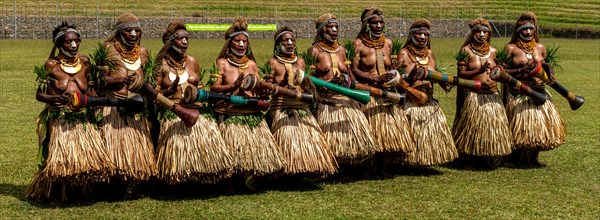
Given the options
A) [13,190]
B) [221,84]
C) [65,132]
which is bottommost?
[13,190]

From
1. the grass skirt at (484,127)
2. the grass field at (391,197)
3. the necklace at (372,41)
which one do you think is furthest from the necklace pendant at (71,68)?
the grass skirt at (484,127)

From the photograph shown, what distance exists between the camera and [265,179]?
8.35 meters

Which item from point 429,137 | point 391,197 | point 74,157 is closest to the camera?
point 74,157

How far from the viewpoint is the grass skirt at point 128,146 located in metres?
7.27

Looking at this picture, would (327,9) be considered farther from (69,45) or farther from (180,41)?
(69,45)

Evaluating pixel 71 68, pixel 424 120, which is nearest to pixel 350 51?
pixel 424 120

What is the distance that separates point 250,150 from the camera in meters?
7.64

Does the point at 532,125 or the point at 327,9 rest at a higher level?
the point at 327,9

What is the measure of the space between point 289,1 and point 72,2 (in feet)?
38.1

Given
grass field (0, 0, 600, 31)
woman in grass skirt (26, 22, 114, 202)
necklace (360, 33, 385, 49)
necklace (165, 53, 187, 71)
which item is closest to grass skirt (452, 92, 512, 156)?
necklace (360, 33, 385, 49)

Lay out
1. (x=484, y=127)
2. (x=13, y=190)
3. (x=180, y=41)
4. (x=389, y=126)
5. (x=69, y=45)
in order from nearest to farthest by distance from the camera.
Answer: (x=69, y=45)
(x=180, y=41)
(x=13, y=190)
(x=389, y=126)
(x=484, y=127)

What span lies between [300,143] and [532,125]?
2762mm

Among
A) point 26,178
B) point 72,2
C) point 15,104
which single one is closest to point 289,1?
point 72,2

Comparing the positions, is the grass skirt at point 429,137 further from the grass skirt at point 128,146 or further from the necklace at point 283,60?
the grass skirt at point 128,146
